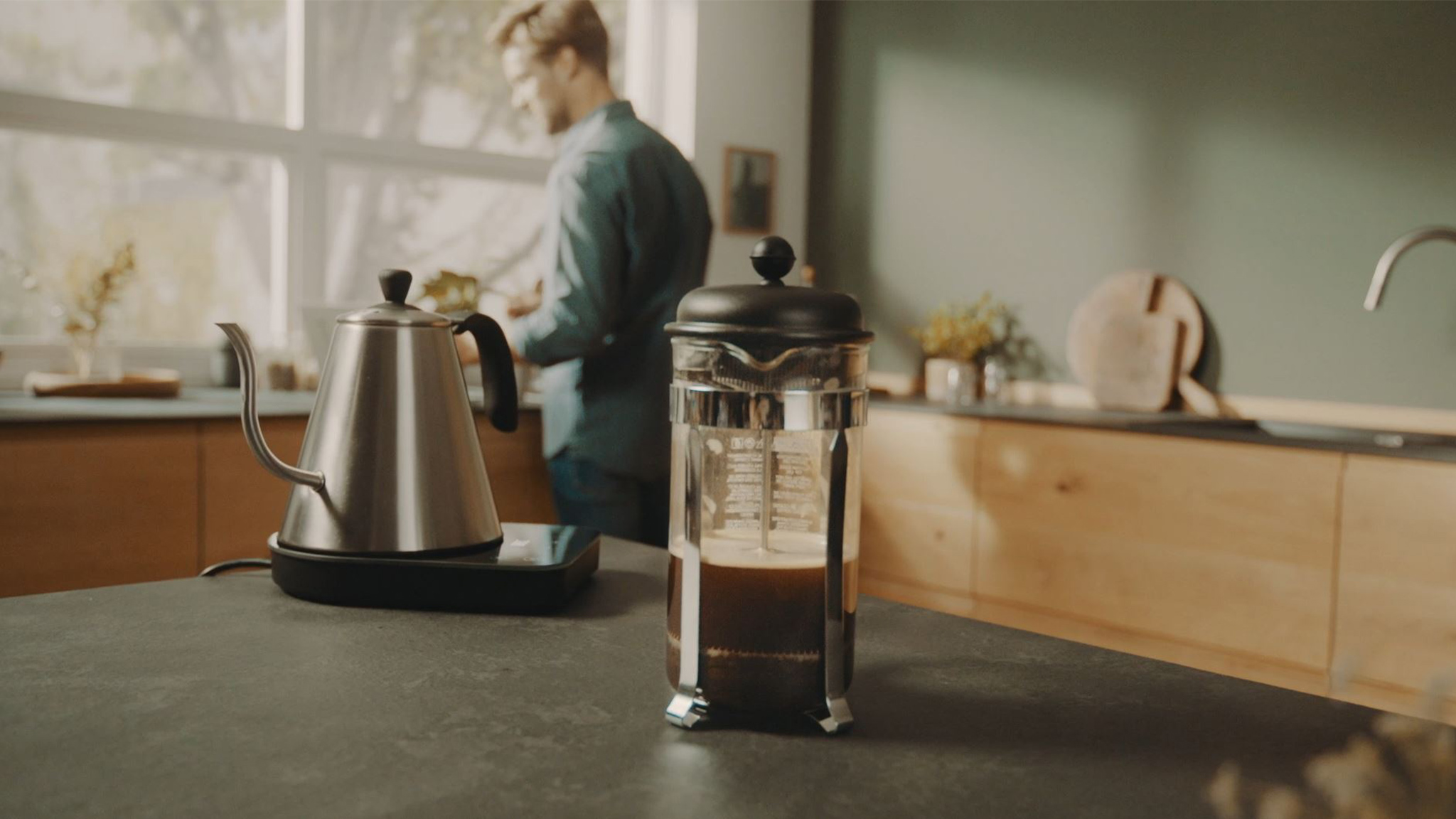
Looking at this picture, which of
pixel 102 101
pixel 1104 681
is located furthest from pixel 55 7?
pixel 1104 681

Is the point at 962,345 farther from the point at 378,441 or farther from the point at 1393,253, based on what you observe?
the point at 378,441

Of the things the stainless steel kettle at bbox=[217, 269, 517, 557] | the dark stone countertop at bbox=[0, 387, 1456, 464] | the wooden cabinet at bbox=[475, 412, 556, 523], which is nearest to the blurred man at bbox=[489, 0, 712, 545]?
the dark stone countertop at bbox=[0, 387, 1456, 464]

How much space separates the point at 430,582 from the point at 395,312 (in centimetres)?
24

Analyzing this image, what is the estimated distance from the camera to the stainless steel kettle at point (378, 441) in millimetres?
992

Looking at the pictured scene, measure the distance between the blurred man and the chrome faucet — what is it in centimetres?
141

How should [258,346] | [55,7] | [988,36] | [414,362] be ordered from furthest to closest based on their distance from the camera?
1. [988,36]
2. [258,346]
3. [55,7]
4. [414,362]

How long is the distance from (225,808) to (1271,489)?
7.89 ft

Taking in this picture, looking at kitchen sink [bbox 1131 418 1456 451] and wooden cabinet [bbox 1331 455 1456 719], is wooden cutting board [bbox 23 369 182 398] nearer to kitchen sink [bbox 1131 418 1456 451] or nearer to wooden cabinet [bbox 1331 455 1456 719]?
kitchen sink [bbox 1131 418 1456 451]

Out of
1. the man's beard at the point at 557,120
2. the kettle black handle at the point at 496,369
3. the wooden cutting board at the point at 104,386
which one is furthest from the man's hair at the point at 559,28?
the kettle black handle at the point at 496,369

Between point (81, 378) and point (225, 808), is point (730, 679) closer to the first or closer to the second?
point (225, 808)

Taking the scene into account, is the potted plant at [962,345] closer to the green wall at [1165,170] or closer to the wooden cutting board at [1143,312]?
the green wall at [1165,170]

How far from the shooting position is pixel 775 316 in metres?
0.72

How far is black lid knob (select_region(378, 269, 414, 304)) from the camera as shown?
1.04 meters

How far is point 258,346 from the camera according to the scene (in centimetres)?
325
